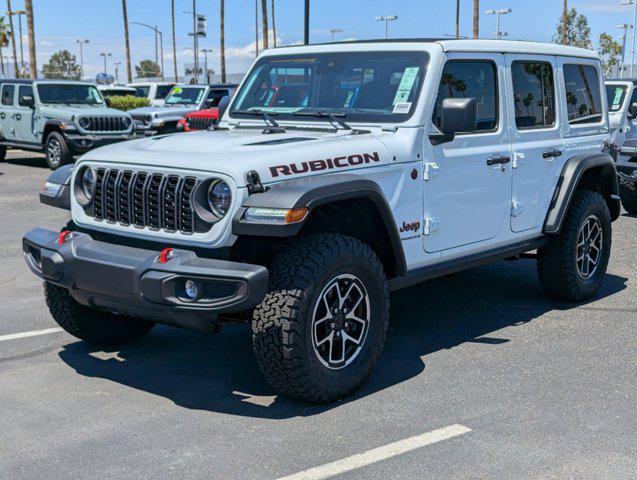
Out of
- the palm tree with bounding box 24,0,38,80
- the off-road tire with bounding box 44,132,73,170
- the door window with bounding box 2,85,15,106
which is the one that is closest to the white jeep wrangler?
the off-road tire with bounding box 44,132,73,170

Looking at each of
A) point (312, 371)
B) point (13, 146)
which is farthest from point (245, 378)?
point (13, 146)

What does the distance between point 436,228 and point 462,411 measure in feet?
4.09

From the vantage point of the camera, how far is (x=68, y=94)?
60.4 ft

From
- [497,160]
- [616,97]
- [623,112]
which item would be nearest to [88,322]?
[497,160]

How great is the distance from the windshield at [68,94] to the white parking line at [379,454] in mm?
15700

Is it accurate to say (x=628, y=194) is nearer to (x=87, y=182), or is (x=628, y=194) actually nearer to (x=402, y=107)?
(x=402, y=107)

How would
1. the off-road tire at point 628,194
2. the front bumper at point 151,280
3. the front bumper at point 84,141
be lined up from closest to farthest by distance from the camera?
the front bumper at point 151,280 → the off-road tire at point 628,194 → the front bumper at point 84,141

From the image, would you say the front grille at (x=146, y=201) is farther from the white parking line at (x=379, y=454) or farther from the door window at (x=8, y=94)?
the door window at (x=8, y=94)

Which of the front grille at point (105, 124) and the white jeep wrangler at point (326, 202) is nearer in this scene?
the white jeep wrangler at point (326, 202)

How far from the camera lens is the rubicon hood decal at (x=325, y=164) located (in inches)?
173

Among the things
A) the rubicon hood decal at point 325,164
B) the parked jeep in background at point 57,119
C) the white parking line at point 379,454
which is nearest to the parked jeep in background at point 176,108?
the parked jeep in background at point 57,119

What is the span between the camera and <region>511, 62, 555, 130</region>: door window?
19.8 feet

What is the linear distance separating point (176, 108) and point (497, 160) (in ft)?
58.8

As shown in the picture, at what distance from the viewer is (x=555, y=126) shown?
643 cm
